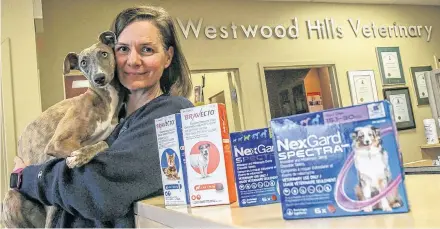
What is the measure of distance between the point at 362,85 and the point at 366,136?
10.1 feet

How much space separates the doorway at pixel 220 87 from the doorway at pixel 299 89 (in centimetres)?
24

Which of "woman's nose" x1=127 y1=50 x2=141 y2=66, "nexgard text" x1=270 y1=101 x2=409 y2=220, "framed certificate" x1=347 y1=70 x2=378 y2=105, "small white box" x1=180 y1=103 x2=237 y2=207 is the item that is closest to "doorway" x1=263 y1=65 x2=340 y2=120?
"framed certificate" x1=347 y1=70 x2=378 y2=105

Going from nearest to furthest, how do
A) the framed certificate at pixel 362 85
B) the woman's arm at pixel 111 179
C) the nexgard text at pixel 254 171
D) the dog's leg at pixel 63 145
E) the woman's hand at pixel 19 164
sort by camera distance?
the nexgard text at pixel 254 171, the woman's arm at pixel 111 179, the dog's leg at pixel 63 145, the woman's hand at pixel 19 164, the framed certificate at pixel 362 85

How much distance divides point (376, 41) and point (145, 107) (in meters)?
Result: 3.13

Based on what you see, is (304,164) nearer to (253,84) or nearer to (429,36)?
(253,84)

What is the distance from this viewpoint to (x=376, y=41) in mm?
3537

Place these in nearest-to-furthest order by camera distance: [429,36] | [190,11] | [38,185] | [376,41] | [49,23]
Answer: [38,185] < [49,23] < [190,11] < [376,41] < [429,36]

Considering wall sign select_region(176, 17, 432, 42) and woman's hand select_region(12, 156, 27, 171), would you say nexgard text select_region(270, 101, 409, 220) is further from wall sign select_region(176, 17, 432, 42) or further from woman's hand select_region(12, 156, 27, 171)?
wall sign select_region(176, 17, 432, 42)

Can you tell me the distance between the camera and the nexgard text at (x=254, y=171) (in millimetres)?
569

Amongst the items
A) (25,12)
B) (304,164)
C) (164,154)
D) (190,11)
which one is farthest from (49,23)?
Result: (304,164)

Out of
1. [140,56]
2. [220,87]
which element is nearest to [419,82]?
[220,87]

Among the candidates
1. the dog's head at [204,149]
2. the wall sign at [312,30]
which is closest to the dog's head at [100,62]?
the dog's head at [204,149]

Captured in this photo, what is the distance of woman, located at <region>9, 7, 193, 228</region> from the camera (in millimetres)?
766

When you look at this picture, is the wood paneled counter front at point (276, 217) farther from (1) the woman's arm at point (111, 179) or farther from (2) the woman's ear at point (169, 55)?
(2) the woman's ear at point (169, 55)
